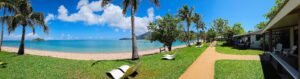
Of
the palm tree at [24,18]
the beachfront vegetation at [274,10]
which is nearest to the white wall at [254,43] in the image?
the beachfront vegetation at [274,10]

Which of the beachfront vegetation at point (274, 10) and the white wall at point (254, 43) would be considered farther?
the white wall at point (254, 43)

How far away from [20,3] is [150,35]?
16.2m

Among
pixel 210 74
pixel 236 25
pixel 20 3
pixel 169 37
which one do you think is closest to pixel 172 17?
pixel 169 37

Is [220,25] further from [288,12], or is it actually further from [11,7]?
[288,12]

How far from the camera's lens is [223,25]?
75.3m

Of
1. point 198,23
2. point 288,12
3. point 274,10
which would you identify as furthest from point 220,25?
point 288,12

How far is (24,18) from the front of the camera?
88.2 ft

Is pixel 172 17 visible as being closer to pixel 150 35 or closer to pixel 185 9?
pixel 150 35

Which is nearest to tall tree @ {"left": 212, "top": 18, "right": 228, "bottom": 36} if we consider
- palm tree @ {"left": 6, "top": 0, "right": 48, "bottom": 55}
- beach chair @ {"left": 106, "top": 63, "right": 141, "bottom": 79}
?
palm tree @ {"left": 6, "top": 0, "right": 48, "bottom": 55}

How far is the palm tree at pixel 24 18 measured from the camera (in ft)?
86.8

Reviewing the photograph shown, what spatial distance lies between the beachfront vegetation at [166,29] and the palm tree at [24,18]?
13.2m

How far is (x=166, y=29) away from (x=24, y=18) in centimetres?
1619

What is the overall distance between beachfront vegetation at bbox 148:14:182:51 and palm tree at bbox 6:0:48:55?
13.2 m

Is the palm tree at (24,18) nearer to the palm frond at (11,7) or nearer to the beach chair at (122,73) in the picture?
the palm frond at (11,7)
